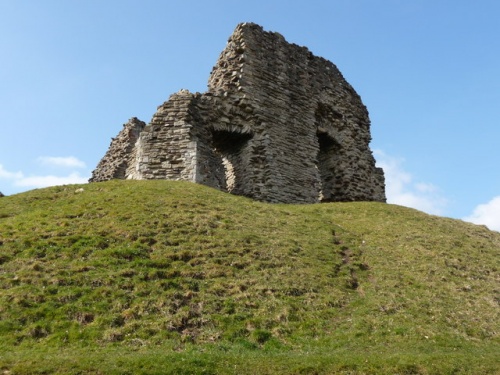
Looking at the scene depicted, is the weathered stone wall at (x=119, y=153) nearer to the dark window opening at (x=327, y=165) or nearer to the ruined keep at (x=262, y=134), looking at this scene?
the ruined keep at (x=262, y=134)

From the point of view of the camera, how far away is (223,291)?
587 inches

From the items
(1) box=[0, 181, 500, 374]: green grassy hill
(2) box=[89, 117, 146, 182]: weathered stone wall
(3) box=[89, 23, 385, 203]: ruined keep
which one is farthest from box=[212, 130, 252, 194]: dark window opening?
(1) box=[0, 181, 500, 374]: green grassy hill

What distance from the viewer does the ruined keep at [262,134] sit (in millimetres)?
27891

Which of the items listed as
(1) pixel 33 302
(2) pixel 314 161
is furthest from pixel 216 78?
(1) pixel 33 302

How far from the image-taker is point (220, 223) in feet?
65.7

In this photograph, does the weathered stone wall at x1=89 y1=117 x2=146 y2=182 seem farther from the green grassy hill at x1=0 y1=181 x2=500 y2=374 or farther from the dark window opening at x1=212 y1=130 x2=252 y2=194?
the green grassy hill at x1=0 y1=181 x2=500 y2=374

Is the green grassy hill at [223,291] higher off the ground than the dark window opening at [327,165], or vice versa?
the dark window opening at [327,165]

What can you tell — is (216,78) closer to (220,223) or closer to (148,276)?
(220,223)

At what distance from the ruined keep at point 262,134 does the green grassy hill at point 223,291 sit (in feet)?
15.9

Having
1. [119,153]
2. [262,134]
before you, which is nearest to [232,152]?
[262,134]

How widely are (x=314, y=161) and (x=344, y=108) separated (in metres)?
6.86

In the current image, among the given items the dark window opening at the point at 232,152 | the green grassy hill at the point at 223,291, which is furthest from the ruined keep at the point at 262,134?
the green grassy hill at the point at 223,291

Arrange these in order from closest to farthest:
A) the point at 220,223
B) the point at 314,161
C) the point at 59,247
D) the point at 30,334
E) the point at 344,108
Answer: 1. the point at 30,334
2. the point at 59,247
3. the point at 220,223
4. the point at 314,161
5. the point at 344,108

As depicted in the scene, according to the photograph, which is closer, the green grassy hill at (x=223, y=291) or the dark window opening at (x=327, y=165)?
the green grassy hill at (x=223, y=291)
